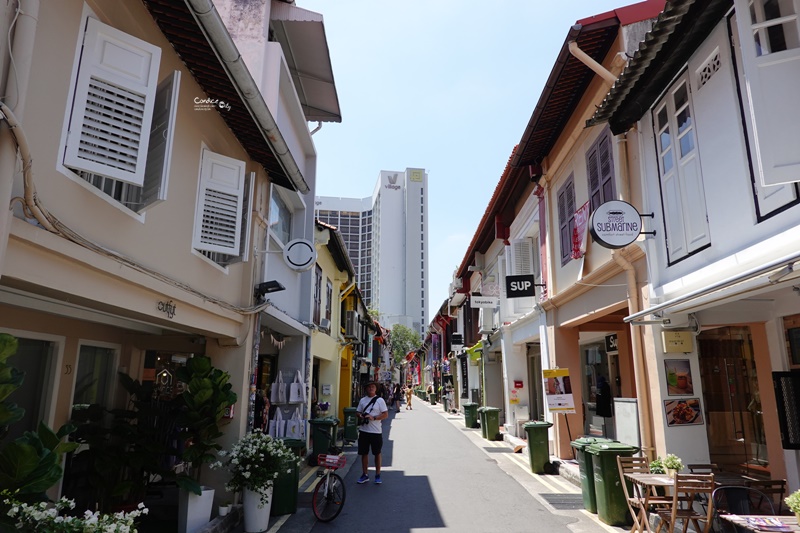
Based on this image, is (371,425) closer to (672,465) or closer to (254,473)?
(254,473)

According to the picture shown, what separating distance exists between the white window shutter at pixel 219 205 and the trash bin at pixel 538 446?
744 cm

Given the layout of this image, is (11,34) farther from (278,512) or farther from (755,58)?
(278,512)

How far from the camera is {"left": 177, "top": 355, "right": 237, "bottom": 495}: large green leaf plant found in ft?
22.2

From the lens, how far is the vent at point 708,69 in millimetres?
5921

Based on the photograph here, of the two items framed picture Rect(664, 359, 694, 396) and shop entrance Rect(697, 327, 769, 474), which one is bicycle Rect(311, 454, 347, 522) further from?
shop entrance Rect(697, 327, 769, 474)

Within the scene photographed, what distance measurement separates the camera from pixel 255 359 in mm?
8594

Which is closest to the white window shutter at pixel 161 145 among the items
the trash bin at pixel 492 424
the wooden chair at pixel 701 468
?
the wooden chair at pixel 701 468

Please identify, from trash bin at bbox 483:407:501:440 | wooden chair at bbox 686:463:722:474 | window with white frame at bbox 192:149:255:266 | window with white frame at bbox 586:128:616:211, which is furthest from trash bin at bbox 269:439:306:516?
trash bin at bbox 483:407:501:440

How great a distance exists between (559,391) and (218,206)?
749cm

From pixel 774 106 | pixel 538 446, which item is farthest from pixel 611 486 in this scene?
pixel 774 106

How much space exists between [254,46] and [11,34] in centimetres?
680

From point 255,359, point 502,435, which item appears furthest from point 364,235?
point 255,359

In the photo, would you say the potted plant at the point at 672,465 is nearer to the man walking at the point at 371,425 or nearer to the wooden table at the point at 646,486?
the wooden table at the point at 646,486

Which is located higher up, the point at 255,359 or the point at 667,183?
the point at 667,183
